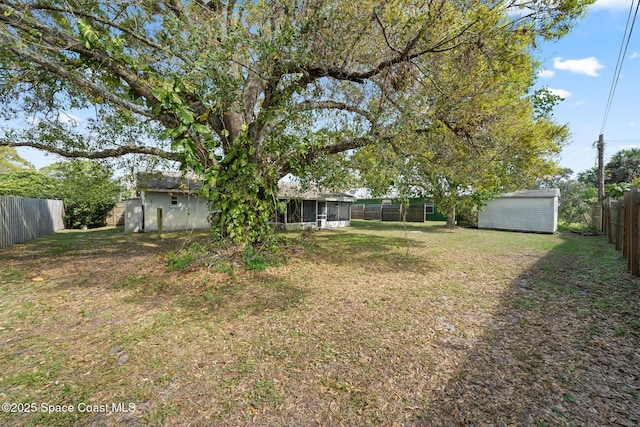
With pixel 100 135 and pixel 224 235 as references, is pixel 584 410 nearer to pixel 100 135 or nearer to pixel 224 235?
pixel 224 235

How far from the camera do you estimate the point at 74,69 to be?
4.66 m

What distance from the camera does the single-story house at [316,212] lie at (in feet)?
52.5

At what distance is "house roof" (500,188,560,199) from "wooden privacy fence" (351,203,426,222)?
629 centimetres

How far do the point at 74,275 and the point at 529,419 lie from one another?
7722mm

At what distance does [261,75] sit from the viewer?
5047 mm

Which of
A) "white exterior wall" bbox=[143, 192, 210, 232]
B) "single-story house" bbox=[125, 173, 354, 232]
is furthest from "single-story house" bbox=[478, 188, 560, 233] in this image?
"white exterior wall" bbox=[143, 192, 210, 232]

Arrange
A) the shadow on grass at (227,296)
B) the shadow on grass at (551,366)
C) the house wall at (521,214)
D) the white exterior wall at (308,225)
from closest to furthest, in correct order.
Answer: the shadow on grass at (551,366) < the shadow on grass at (227,296) < the house wall at (521,214) < the white exterior wall at (308,225)

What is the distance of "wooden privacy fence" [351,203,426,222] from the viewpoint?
23031mm

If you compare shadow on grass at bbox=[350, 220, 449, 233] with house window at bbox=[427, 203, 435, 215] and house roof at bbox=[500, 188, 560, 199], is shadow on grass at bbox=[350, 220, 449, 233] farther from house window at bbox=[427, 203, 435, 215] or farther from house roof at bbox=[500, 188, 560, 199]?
house window at bbox=[427, 203, 435, 215]

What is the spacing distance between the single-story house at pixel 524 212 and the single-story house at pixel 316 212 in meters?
8.94

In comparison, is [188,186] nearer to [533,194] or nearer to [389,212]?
[533,194]

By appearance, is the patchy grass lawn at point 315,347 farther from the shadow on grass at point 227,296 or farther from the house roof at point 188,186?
the house roof at point 188,186

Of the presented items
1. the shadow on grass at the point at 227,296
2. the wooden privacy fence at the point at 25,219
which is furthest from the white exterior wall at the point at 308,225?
the shadow on grass at the point at 227,296

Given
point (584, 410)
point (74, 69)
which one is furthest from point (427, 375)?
point (74, 69)
